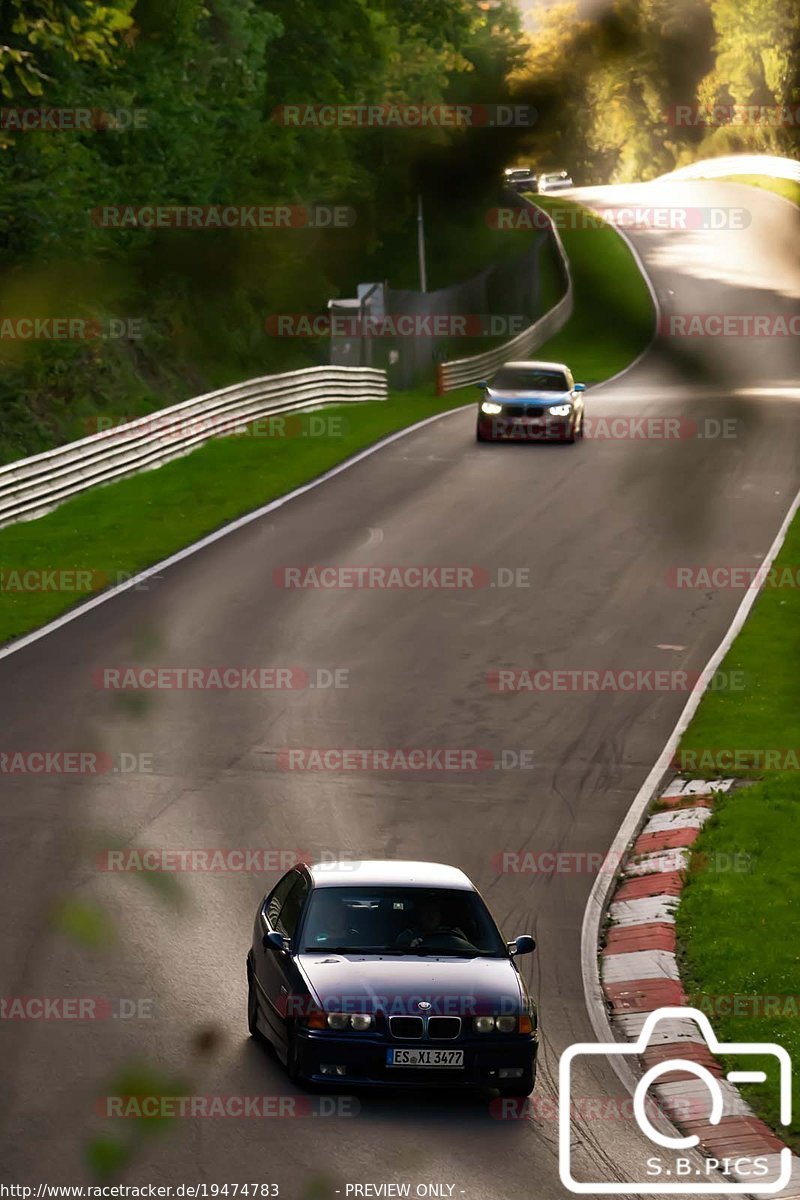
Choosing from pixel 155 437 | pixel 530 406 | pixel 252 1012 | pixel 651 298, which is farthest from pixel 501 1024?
pixel 651 298

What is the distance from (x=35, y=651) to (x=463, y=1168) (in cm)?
1334

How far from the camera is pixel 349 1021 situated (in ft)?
33.9

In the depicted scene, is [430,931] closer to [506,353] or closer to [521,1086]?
[521,1086]

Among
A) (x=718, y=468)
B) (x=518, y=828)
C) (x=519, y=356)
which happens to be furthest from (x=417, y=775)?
(x=519, y=356)

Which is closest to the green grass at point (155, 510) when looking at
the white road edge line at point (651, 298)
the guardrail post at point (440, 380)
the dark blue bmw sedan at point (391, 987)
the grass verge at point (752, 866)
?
the grass verge at point (752, 866)

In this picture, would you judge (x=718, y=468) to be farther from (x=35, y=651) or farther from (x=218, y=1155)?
(x=218, y=1155)

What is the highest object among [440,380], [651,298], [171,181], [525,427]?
[171,181]

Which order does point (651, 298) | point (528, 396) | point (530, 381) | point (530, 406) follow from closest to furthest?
point (530, 406)
point (528, 396)
point (530, 381)
point (651, 298)

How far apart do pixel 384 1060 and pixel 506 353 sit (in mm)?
50604

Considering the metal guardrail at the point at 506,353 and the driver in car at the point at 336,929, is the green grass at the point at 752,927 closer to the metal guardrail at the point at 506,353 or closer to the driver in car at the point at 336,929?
the driver in car at the point at 336,929

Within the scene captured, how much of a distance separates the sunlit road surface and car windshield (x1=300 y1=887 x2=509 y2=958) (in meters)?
0.86

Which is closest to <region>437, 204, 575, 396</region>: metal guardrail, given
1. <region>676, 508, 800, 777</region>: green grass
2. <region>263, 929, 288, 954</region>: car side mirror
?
<region>676, 508, 800, 777</region>: green grass

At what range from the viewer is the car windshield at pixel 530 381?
3747 cm

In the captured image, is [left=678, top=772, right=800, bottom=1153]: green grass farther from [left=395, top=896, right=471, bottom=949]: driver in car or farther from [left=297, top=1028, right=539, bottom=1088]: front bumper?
[left=395, top=896, right=471, bottom=949]: driver in car
